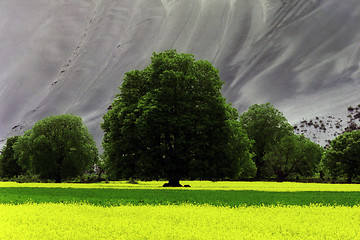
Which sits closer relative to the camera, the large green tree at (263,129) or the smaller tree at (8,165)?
the large green tree at (263,129)

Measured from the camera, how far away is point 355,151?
85.1 metres

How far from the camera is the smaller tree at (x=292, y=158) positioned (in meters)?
95.4

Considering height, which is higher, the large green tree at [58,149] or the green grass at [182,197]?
the large green tree at [58,149]

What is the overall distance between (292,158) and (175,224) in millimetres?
83030

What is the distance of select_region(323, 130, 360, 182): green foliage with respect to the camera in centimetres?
8500

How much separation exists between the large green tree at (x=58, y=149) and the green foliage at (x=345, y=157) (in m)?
48.8

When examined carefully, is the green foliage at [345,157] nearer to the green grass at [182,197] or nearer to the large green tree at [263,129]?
the large green tree at [263,129]

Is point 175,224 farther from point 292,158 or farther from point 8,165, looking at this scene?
point 8,165

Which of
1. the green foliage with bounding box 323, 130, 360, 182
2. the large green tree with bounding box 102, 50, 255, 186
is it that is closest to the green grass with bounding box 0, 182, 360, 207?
the large green tree with bounding box 102, 50, 255, 186

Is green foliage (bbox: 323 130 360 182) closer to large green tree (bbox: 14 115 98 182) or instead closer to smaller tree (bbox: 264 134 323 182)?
smaller tree (bbox: 264 134 323 182)

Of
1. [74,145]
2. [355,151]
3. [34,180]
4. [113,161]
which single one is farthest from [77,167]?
[355,151]

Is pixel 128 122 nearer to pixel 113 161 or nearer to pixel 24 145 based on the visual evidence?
pixel 113 161

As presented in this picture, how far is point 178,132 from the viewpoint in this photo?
161 feet

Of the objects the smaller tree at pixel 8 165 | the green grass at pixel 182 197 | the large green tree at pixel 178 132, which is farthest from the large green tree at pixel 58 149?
the green grass at pixel 182 197
